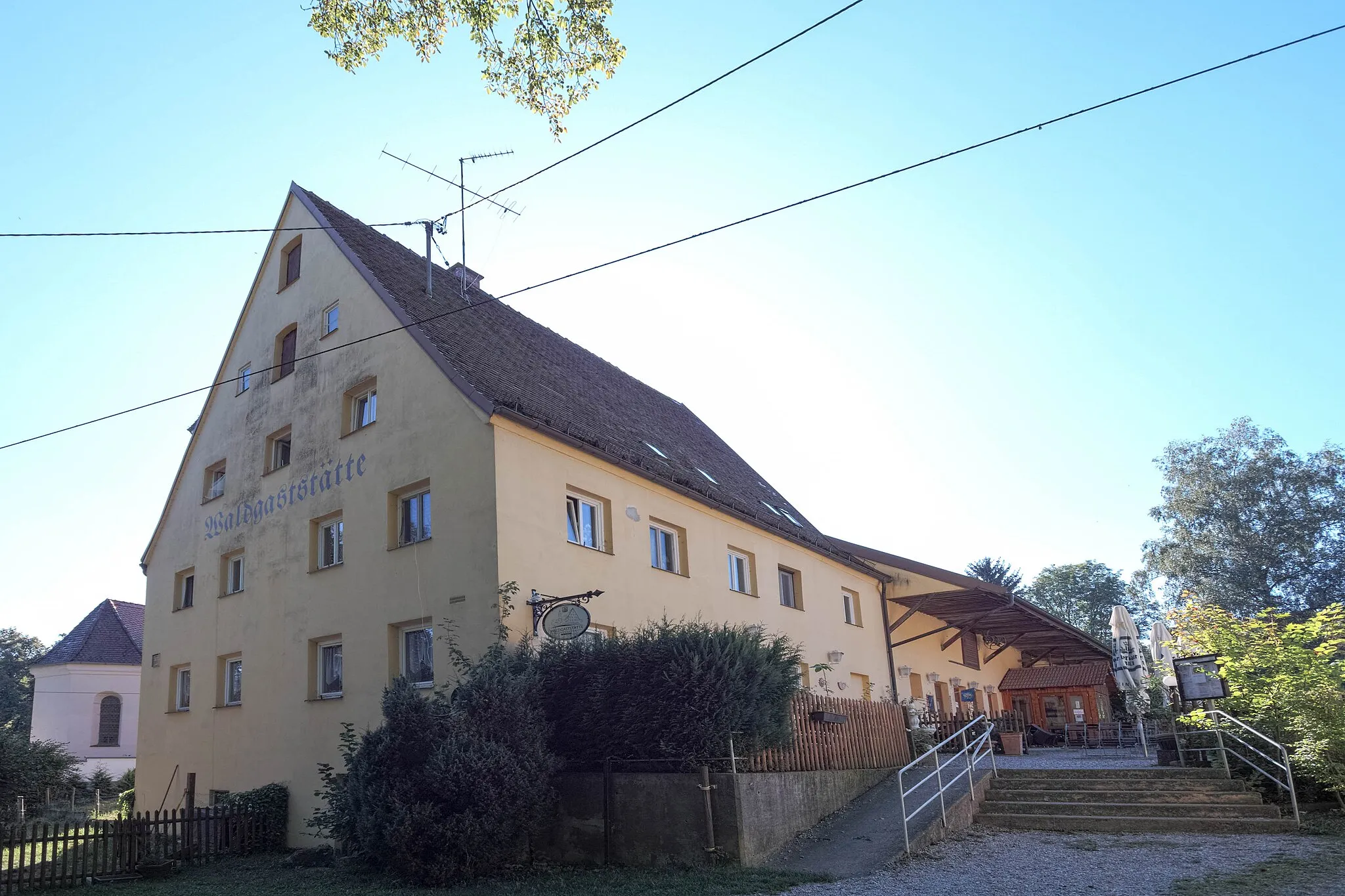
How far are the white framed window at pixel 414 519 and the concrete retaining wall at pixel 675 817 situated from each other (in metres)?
5.01

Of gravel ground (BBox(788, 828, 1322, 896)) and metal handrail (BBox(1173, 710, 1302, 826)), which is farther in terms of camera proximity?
metal handrail (BBox(1173, 710, 1302, 826))

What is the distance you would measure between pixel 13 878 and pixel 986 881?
1153cm

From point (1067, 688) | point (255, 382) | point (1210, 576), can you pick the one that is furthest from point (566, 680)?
point (1210, 576)

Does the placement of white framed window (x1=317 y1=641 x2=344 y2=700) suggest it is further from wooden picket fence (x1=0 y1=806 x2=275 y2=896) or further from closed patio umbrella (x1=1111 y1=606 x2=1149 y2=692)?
closed patio umbrella (x1=1111 y1=606 x2=1149 y2=692)

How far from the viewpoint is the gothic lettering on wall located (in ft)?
54.1

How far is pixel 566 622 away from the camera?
13195 millimetres

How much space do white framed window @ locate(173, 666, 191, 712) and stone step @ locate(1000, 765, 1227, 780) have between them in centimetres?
1526

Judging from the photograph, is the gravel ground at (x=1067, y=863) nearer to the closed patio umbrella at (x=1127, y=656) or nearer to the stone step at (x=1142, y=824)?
the stone step at (x=1142, y=824)

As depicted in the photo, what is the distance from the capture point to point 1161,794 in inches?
503

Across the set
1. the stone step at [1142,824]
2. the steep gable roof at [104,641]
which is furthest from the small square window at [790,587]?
the steep gable roof at [104,641]

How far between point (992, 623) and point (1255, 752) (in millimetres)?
15975

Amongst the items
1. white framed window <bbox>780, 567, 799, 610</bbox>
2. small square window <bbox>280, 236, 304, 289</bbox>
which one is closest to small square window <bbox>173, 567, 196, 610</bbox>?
small square window <bbox>280, 236, 304, 289</bbox>

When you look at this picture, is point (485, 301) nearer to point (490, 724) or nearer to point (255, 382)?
point (255, 382)

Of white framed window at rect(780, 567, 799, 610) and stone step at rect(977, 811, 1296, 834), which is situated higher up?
white framed window at rect(780, 567, 799, 610)
